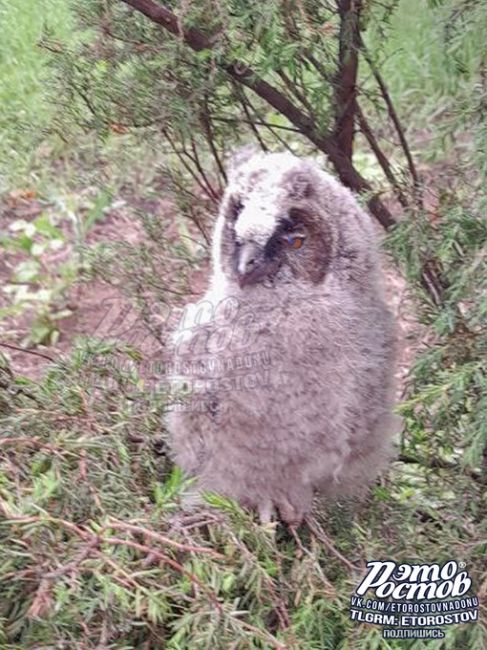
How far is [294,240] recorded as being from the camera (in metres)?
1.89

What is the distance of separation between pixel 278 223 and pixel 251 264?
0.09 m

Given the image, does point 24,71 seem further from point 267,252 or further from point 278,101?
point 267,252

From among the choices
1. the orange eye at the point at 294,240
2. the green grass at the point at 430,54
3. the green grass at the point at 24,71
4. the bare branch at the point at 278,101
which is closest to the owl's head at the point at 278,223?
the orange eye at the point at 294,240

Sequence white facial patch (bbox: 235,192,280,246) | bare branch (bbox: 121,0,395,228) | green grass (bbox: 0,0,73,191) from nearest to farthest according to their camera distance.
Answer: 1. white facial patch (bbox: 235,192,280,246)
2. bare branch (bbox: 121,0,395,228)
3. green grass (bbox: 0,0,73,191)

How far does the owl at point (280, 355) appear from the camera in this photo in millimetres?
1866

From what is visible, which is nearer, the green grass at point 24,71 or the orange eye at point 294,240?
the orange eye at point 294,240

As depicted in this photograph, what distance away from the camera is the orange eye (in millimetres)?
1884

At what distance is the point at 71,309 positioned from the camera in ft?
13.0

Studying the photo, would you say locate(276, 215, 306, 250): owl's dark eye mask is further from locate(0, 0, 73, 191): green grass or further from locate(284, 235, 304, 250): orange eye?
locate(0, 0, 73, 191): green grass

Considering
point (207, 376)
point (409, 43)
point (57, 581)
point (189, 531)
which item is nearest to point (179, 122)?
point (207, 376)

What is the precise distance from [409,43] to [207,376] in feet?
9.76

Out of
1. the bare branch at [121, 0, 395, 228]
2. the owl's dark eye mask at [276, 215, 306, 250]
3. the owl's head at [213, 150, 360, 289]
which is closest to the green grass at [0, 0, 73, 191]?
the bare branch at [121, 0, 395, 228]

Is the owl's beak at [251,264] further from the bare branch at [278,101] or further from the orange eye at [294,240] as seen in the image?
the bare branch at [278,101]

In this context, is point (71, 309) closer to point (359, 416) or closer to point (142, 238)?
point (142, 238)
